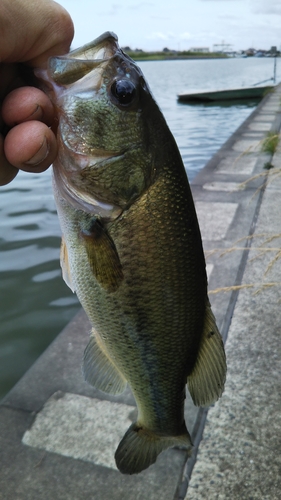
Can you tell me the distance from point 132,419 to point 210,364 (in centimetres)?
113

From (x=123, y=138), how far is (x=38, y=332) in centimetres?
310

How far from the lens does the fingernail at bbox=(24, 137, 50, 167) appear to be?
1397 mm

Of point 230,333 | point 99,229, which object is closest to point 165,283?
point 99,229

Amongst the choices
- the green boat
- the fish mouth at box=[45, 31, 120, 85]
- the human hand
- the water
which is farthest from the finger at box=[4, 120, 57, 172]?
the green boat

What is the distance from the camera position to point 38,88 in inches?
58.7

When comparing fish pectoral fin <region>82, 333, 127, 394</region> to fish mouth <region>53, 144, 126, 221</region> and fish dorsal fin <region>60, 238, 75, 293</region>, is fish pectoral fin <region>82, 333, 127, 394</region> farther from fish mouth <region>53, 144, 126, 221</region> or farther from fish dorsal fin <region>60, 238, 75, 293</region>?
fish mouth <region>53, 144, 126, 221</region>

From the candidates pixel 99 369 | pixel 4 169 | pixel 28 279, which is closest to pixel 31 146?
pixel 4 169

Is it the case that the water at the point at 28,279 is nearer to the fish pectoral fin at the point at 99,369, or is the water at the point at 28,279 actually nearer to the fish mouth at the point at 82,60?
the fish pectoral fin at the point at 99,369

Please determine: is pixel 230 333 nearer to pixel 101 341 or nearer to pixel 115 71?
pixel 101 341

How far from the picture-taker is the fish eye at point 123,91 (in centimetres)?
146

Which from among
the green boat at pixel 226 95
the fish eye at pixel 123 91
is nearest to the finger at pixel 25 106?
the fish eye at pixel 123 91

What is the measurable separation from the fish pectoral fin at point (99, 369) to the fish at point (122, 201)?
0.70 ft

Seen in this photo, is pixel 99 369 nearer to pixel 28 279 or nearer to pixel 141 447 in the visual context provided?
pixel 141 447

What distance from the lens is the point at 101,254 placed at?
1.45 metres
